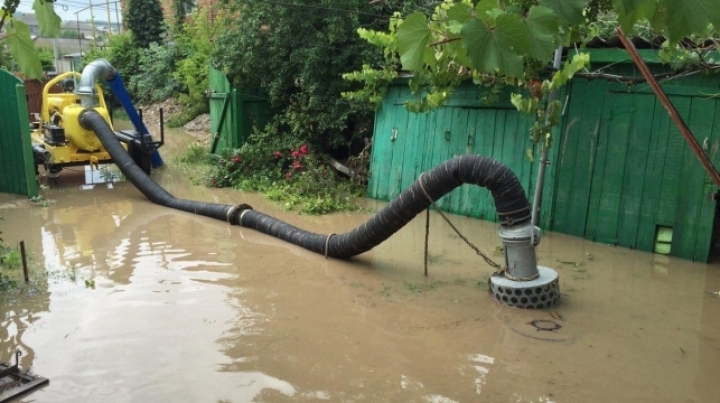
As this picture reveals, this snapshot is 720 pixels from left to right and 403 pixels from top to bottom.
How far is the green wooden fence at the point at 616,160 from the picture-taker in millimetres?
7086

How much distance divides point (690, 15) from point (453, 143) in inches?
328

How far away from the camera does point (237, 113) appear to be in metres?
12.8

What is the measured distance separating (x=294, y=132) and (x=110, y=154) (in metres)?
3.54

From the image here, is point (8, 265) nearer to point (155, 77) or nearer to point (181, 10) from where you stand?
point (155, 77)

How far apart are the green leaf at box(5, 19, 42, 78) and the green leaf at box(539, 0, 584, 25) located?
1706 millimetres

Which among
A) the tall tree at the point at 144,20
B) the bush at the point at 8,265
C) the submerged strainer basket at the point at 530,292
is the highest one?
the tall tree at the point at 144,20

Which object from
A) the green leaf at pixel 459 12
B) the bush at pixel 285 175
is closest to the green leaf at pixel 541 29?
the green leaf at pixel 459 12

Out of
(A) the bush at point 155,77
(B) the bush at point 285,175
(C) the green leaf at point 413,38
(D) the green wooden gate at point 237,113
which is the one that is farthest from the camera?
(A) the bush at point 155,77

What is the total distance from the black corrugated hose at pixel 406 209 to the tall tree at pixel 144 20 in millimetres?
17673

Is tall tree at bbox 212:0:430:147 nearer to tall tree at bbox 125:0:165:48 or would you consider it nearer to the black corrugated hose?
the black corrugated hose

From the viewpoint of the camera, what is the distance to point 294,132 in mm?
12102

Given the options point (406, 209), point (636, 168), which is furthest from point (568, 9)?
point (636, 168)

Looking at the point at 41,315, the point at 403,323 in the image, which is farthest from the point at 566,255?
the point at 41,315

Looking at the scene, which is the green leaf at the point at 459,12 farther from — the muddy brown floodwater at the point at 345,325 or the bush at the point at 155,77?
the bush at the point at 155,77
